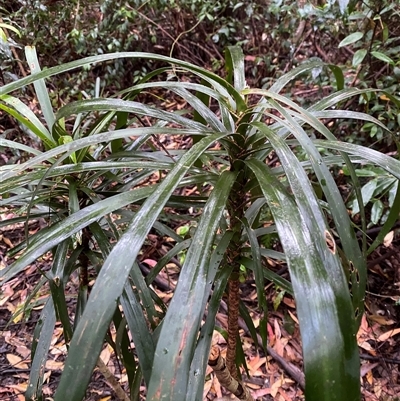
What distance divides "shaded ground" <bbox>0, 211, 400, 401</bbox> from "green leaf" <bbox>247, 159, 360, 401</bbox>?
0.99m

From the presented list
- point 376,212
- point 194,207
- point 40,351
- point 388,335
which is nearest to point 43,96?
point 194,207

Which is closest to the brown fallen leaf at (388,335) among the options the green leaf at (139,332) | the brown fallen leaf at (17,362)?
the green leaf at (139,332)

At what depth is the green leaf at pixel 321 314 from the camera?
0.92ft

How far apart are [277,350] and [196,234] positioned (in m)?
1.07

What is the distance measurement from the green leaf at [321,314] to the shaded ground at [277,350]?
99 cm

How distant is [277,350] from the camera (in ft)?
4.39

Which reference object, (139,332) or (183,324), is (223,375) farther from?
(183,324)

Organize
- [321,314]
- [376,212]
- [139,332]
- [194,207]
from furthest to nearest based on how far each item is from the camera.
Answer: [376,212] → [194,207] → [139,332] → [321,314]

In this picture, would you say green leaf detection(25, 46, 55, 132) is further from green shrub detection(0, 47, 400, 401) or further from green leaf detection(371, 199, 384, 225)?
green leaf detection(371, 199, 384, 225)

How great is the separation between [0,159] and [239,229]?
174 cm

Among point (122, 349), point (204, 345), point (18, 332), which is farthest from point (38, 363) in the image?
point (18, 332)

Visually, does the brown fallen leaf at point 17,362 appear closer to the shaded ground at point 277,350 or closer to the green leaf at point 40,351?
the shaded ground at point 277,350

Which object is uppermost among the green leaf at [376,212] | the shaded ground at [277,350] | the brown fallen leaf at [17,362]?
the green leaf at [376,212]

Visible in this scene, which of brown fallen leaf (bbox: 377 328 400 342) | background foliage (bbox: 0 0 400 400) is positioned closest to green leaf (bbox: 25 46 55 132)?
background foliage (bbox: 0 0 400 400)
